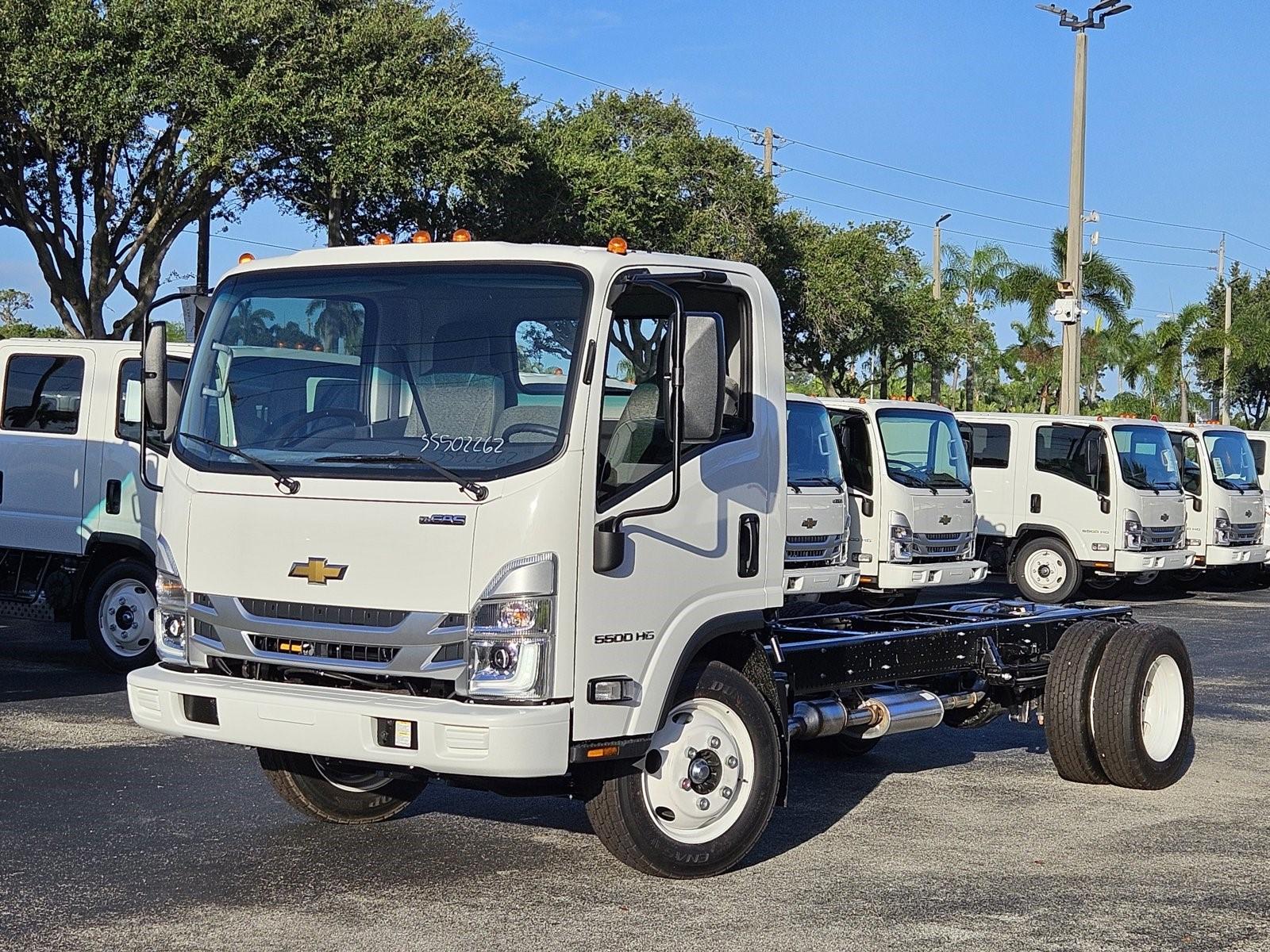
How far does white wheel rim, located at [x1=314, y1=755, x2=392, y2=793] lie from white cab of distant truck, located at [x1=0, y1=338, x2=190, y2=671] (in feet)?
16.7

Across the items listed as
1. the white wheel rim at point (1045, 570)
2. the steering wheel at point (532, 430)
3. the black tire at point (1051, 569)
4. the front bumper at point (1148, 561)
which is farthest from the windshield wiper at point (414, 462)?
the white wheel rim at point (1045, 570)

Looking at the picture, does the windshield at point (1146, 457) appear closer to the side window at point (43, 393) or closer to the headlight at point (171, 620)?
the side window at point (43, 393)

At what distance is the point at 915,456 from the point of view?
1647 cm

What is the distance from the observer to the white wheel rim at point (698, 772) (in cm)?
618

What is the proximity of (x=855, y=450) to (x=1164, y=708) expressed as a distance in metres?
8.01

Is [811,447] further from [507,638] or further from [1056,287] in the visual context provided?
[1056,287]

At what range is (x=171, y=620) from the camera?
20.5ft

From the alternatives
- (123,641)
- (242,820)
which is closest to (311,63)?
(123,641)

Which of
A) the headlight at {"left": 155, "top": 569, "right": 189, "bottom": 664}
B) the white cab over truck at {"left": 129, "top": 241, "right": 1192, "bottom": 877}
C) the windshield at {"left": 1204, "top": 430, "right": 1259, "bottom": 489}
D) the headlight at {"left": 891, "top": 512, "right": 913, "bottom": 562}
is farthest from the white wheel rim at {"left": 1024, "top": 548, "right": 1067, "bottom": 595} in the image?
the headlight at {"left": 155, "top": 569, "right": 189, "bottom": 664}

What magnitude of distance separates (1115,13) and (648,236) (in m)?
9.48

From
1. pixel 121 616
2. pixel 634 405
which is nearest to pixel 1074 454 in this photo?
pixel 121 616

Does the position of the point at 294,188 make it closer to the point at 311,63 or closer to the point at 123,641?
the point at 311,63

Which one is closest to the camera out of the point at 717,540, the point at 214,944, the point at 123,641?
the point at 214,944

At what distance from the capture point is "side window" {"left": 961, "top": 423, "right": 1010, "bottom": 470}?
19516 millimetres
